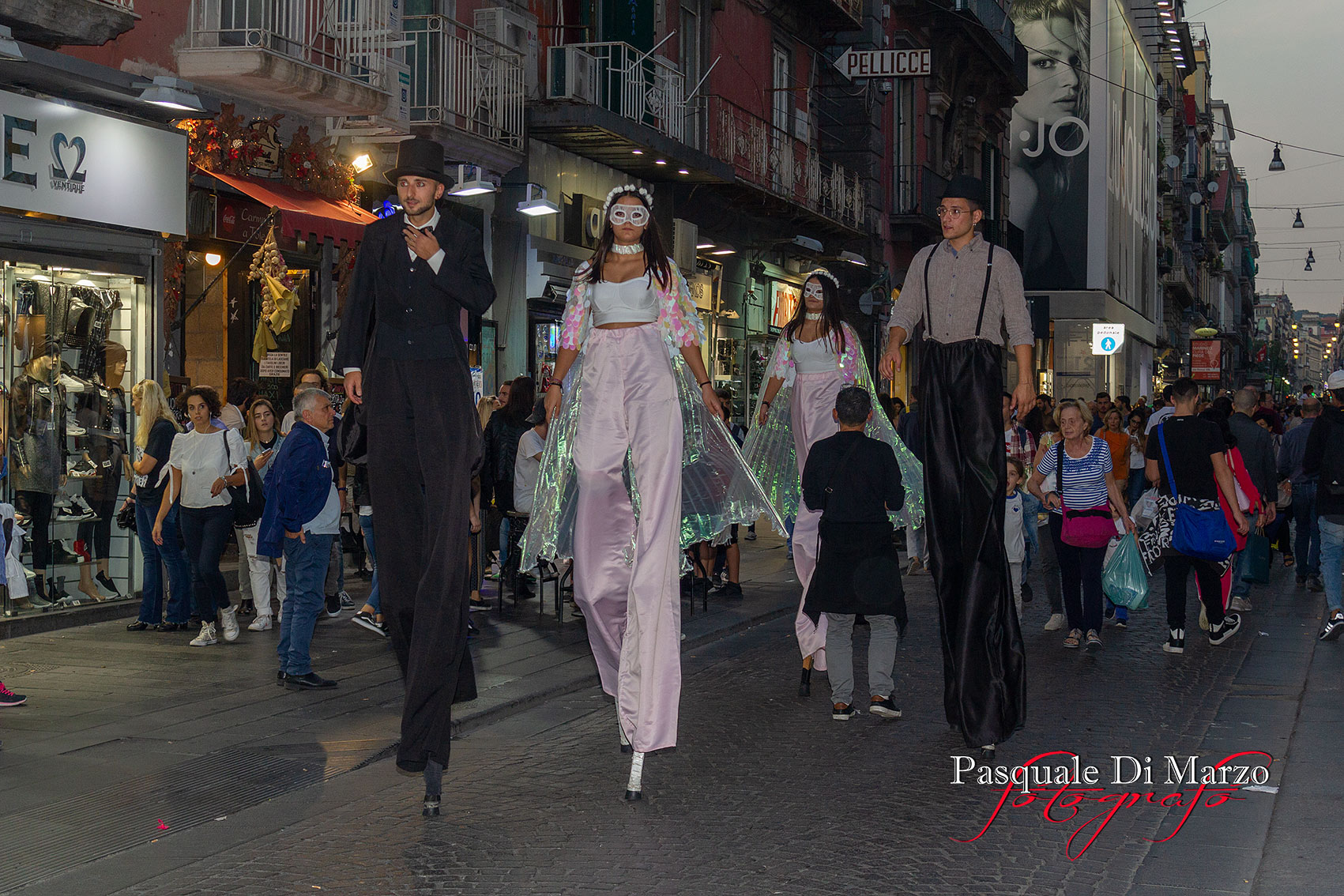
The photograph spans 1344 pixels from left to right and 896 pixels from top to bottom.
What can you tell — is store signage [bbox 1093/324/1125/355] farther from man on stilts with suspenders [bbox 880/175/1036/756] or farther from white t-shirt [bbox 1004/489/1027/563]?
man on stilts with suspenders [bbox 880/175/1036/756]

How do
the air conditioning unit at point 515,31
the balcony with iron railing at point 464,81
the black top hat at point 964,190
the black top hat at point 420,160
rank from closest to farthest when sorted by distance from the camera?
the black top hat at point 420,160, the black top hat at point 964,190, the balcony with iron railing at point 464,81, the air conditioning unit at point 515,31

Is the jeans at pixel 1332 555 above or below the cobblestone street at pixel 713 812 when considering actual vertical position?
above

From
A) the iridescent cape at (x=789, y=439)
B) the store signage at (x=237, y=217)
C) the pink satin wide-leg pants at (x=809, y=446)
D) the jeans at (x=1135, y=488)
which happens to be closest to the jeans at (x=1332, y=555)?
the iridescent cape at (x=789, y=439)

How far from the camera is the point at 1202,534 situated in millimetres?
10422

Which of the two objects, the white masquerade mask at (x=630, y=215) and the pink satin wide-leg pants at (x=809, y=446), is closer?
the white masquerade mask at (x=630, y=215)

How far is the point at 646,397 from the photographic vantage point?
247 inches

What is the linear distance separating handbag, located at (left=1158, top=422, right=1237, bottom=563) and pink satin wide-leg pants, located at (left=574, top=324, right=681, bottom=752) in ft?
17.6

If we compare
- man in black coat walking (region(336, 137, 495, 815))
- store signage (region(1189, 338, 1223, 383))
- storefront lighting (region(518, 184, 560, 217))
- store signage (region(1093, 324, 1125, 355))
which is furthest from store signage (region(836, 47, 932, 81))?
store signage (region(1189, 338, 1223, 383))

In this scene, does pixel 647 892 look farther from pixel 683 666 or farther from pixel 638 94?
pixel 638 94

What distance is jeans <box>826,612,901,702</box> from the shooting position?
7.57m

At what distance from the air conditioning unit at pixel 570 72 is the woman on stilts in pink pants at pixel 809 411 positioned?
1084cm

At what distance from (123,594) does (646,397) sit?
7048mm

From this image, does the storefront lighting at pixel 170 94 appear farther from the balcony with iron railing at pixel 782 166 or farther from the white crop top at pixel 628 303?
the balcony with iron railing at pixel 782 166

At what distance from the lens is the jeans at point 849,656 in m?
7.57
